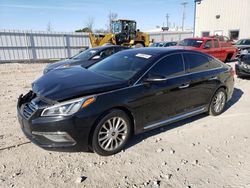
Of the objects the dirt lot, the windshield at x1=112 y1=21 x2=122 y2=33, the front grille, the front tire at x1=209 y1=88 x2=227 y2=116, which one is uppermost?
the windshield at x1=112 y1=21 x2=122 y2=33

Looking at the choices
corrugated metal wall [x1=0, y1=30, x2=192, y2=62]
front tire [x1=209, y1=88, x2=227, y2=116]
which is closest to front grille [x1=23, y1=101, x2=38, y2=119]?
front tire [x1=209, y1=88, x2=227, y2=116]

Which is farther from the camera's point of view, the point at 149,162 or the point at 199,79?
the point at 199,79

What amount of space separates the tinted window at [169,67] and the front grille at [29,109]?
1.87 metres

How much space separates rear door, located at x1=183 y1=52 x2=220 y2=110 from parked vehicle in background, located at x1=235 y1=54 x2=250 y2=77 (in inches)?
180

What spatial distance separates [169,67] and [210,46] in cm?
893

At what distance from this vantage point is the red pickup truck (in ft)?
37.2

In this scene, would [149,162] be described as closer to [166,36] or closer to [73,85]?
[73,85]

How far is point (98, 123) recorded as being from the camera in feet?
10.0

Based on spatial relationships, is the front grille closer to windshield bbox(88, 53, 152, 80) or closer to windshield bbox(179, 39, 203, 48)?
windshield bbox(88, 53, 152, 80)

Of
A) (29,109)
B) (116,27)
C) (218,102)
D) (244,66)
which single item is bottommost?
(218,102)

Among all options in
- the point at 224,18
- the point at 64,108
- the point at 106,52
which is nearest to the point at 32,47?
the point at 106,52

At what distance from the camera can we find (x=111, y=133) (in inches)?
128

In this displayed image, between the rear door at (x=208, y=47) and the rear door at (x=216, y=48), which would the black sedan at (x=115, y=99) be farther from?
the rear door at (x=216, y=48)

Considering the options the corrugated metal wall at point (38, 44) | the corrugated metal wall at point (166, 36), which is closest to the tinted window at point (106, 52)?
the corrugated metal wall at point (38, 44)
